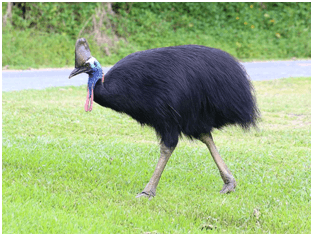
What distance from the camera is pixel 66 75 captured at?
11.8m

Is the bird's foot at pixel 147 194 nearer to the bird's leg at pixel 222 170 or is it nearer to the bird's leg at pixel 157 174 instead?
the bird's leg at pixel 157 174

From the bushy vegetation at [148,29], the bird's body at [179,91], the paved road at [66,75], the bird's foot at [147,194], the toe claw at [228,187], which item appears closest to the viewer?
→ the bird's body at [179,91]

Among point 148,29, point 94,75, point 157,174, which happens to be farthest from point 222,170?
point 148,29

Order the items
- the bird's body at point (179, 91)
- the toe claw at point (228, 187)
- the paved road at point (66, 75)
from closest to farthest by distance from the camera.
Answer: the bird's body at point (179, 91), the toe claw at point (228, 187), the paved road at point (66, 75)

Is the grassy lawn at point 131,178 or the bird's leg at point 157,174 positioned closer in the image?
the grassy lawn at point 131,178

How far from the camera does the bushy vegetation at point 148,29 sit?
13.1 meters

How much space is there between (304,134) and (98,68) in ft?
13.9

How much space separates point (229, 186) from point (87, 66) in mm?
1775

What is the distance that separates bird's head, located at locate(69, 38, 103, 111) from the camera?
12.8 feet

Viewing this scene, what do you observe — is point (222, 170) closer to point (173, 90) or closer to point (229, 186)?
point (229, 186)

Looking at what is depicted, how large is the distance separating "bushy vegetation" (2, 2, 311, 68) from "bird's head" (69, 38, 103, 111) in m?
8.92

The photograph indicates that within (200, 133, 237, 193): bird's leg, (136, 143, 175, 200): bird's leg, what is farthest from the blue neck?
(200, 133, 237, 193): bird's leg

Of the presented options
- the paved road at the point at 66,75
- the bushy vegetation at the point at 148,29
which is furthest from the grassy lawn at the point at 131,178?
the bushy vegetation at the point at 148,29

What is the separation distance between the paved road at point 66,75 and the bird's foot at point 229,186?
6526mm
